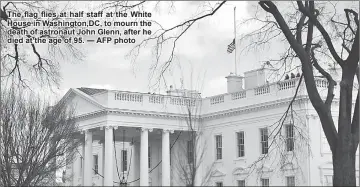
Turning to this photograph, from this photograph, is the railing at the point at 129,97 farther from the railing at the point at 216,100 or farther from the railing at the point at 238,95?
the railing at the point at 238,95

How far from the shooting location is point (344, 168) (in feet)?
43.3

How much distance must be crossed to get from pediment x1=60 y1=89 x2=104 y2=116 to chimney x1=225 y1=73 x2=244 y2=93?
969 centimetres

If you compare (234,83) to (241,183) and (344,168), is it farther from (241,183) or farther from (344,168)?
(344,168)

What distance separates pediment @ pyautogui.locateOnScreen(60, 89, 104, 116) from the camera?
4672 centimetres

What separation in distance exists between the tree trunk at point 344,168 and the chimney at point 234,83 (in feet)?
114

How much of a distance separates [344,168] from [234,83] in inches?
1389

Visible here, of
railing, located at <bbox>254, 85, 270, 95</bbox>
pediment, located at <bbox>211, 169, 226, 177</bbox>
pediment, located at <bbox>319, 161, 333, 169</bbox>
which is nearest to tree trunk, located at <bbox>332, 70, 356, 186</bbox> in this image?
pediment, located at <bbox>319, 161, 333, 169</bbox>

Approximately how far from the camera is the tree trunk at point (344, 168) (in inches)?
516

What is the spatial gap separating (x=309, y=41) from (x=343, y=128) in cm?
222

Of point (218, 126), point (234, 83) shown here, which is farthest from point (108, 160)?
point (234, 83)

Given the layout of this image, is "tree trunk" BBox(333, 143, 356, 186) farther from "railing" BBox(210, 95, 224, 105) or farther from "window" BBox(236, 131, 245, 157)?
"railing" BBox(210, 95, 224, 105)

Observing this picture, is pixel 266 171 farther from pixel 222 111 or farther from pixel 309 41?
pixel 309 41

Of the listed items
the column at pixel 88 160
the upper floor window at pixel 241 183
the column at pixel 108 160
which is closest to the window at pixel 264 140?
the upper floor window at pixel 241 183

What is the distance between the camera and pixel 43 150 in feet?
97.9
